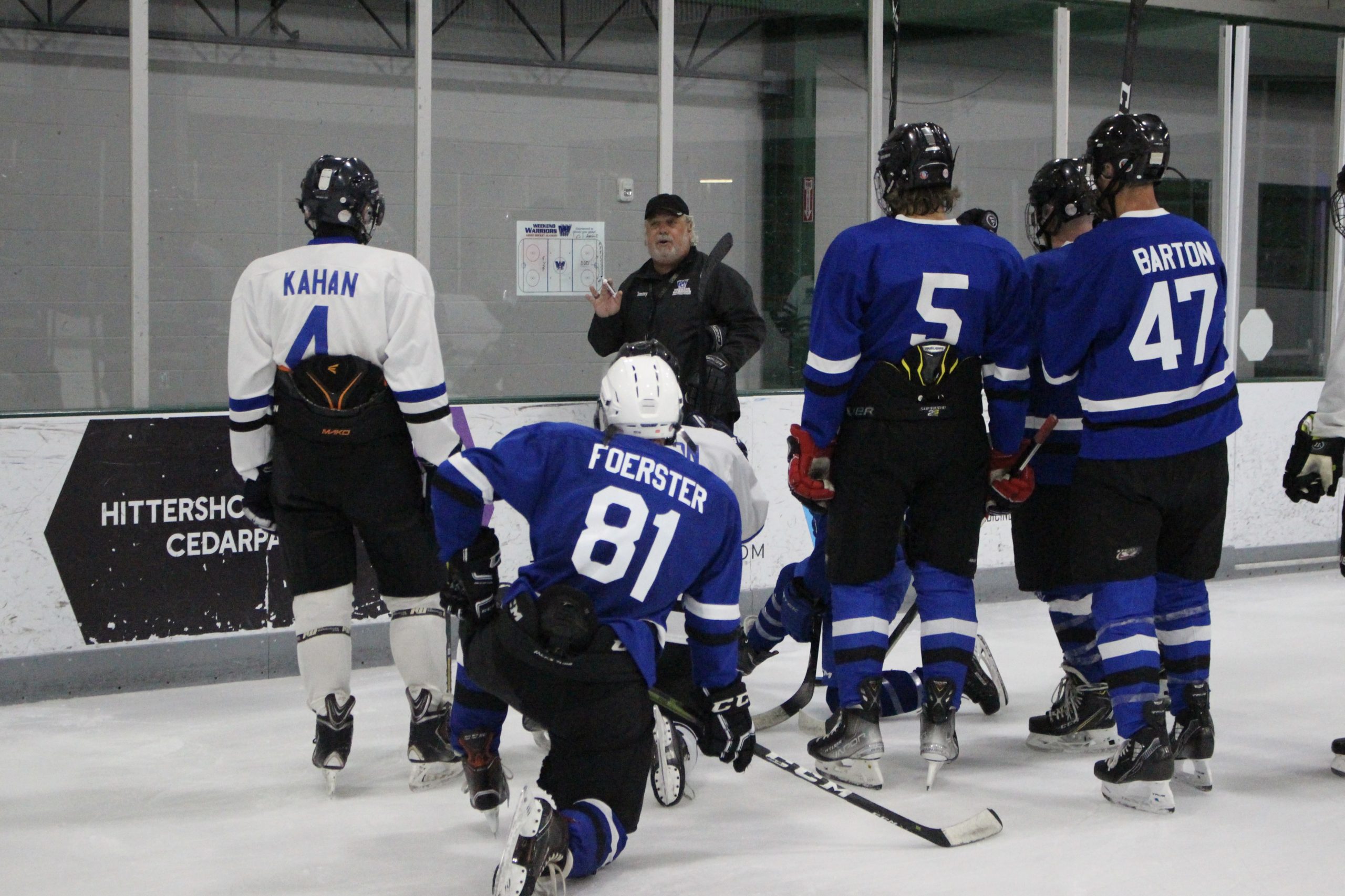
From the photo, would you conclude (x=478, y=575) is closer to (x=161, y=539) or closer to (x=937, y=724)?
(x=937, y=724)

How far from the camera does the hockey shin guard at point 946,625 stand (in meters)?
3.06

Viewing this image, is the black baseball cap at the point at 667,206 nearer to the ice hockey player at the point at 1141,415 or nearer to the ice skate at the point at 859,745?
the ice hockey player at the point at 1141,415

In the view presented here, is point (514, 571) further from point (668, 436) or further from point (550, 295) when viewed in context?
point (668, 436)

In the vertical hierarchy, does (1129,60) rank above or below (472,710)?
above

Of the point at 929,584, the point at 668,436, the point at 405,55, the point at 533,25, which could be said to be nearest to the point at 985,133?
the point at 533,25

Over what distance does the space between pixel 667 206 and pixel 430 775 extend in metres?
1.81

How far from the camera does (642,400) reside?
2.43 m

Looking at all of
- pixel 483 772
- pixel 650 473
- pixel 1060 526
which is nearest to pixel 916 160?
pixel 1060 526

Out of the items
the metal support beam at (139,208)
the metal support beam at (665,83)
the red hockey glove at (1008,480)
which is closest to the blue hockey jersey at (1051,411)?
the red hockey glove at (1008,480)

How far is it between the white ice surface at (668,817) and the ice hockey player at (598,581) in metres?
0.22

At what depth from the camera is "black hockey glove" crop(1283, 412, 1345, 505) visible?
9.90ft

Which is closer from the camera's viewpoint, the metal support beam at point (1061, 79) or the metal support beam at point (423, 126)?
the metal support beam at point (423, 126)

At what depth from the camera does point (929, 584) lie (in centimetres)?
308

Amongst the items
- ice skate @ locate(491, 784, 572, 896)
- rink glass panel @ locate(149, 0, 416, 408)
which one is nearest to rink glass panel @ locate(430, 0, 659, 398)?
rink glass panel @ locate(149, 0, 416, 408)
